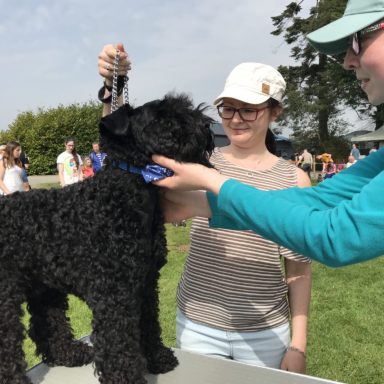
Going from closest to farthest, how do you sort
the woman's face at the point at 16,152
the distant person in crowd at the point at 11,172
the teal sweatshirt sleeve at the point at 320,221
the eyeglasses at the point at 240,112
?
the teal sweatshirt sleeve at the point at 320,221 → the eyeglasses at the point at 240,112 → the distant person in crowd at the point at 11,172 → the woman's face at the point at 16,152

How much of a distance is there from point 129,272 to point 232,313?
0.77 meters

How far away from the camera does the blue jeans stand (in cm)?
225

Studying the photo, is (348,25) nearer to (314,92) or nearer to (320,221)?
(320,221)

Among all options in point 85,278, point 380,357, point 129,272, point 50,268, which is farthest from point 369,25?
point 380,357

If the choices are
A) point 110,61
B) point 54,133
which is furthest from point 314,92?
point 110,61

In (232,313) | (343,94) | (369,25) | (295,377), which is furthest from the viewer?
(343,94)

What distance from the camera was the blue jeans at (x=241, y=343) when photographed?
225cm

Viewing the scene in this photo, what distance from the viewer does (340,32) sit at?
135 cm

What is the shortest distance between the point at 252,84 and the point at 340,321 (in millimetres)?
4328

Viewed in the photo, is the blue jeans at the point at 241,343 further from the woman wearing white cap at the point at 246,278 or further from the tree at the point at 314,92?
the tree at the point at 314,92

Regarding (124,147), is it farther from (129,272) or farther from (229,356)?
(229,356)

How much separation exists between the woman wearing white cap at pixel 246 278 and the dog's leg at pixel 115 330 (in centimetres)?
65

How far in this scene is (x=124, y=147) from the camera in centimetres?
169

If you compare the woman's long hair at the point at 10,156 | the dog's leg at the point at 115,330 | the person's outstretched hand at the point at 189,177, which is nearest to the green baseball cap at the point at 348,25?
the person's outstretched hand at the point at 189,177
